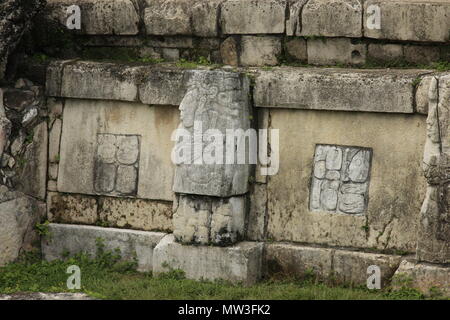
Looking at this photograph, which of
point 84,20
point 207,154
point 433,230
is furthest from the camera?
point 84,20

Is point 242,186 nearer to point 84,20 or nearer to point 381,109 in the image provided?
point 381,109

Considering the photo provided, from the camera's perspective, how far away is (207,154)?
9.97 m

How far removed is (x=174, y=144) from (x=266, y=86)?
1080 mm

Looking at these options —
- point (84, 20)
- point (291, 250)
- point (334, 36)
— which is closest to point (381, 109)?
point (334, 36)

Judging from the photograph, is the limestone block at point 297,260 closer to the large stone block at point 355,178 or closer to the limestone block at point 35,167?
the large stone block at point 355,178

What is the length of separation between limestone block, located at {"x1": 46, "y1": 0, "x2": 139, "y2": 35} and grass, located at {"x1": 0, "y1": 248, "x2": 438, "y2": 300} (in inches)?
83.3

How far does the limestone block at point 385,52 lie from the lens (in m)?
10.0

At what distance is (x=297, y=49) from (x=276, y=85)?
52 cm

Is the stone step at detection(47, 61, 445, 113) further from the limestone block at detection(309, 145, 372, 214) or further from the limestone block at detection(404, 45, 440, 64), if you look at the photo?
the limestone block at detection(309, 145, 372, 214)

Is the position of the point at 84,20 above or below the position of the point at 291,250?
above

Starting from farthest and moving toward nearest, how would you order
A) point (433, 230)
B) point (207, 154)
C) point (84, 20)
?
point (84, 20) < point (207, 154) < point (433, 230)

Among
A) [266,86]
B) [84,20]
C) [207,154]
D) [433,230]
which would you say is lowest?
[433,230]

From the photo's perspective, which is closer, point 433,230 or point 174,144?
point 433,230

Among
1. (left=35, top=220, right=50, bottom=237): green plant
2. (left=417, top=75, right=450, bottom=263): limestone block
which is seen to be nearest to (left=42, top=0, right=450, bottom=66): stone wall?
(left=417, top=75, right=450, bottom=263): limestone block
